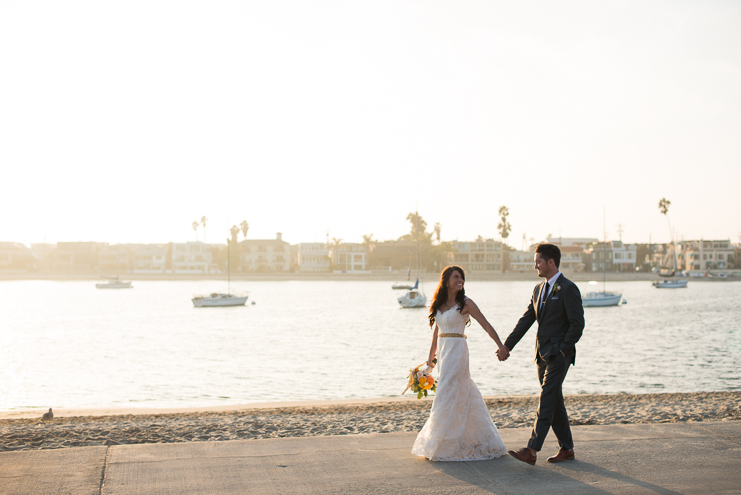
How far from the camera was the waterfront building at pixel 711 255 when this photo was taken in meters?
158

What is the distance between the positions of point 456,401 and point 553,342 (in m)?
1.15

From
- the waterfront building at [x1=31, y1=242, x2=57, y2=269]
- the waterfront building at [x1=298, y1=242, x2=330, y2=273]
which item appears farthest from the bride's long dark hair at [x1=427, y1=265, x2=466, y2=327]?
the waterfront building at [x1=31, y1=242, x2=57, y2=269]

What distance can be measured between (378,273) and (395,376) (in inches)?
4775

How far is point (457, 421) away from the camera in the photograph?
243 inches

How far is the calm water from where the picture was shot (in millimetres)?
19912

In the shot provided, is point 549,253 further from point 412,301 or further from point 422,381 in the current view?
point 412,301

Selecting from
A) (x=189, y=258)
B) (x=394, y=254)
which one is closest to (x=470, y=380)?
(x=394, y=254)

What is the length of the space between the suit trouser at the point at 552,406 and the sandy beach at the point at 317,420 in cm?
288

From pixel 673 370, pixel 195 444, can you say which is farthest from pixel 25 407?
pixel 673 370

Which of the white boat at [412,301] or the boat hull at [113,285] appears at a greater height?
the boat hull at [113,285]

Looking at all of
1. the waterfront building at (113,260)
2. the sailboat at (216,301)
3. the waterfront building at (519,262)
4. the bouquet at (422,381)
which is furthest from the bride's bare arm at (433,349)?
the waterfront building at (113,260)

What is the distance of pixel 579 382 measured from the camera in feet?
67.2

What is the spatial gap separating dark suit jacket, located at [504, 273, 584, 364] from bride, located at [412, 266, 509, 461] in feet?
1.42

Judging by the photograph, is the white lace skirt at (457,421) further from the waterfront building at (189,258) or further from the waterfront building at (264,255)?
the waterfront building at (189,258)
